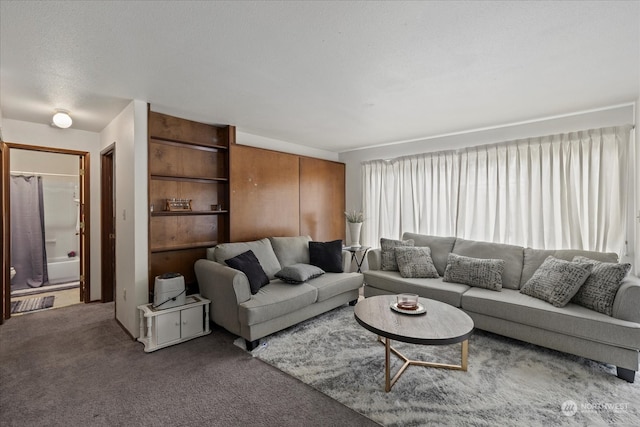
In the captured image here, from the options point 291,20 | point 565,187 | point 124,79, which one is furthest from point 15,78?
point 565,187

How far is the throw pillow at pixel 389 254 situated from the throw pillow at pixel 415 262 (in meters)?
0.11

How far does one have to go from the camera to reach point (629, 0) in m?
1.52

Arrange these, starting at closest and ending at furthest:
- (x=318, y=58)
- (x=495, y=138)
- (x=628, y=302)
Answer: (x=318, y=58), (x=628, y=302), (x=495, y=138)

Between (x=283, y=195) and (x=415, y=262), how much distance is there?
7.03ft

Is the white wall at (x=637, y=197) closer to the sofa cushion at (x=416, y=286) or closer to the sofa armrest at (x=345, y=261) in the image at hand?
the sofa cushion at (x=416, y=286)

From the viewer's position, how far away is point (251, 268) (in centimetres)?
317

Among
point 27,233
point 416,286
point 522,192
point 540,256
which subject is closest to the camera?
point 540,256

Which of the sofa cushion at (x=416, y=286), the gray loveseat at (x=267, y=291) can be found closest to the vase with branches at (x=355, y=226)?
the gray loveseat at (x=267, y=291)

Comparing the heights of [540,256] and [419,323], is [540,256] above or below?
above

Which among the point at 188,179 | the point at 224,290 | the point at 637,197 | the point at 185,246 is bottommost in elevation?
the point at 224,290

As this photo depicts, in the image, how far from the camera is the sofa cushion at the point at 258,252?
3.40 m

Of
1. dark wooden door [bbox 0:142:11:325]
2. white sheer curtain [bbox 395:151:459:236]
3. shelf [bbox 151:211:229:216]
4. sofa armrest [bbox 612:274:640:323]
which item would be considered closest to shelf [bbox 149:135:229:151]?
shelf [bbox 151:211:229:216]

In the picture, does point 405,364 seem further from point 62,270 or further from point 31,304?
point 62,270

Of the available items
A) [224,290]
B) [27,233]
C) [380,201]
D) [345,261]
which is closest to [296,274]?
[224,290]
